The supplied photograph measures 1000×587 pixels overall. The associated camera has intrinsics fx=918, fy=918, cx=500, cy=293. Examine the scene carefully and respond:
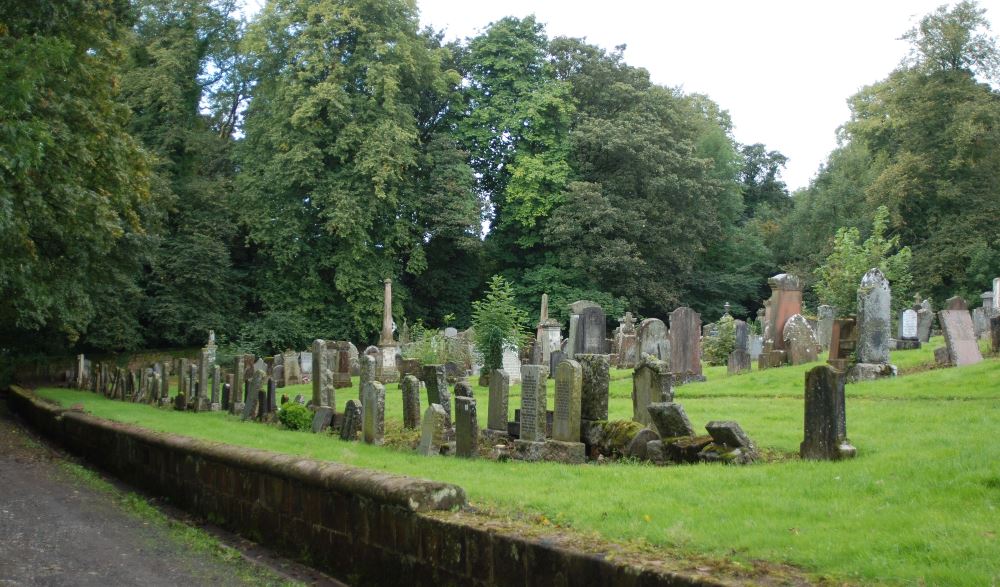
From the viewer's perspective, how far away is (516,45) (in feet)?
140

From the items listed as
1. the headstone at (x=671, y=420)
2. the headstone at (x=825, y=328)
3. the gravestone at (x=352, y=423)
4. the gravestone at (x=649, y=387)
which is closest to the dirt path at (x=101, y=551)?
the gravestone at (x=352, y=423)

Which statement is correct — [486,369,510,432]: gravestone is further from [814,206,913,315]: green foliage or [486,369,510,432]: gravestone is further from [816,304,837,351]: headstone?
[816,304,837,351]: headstone

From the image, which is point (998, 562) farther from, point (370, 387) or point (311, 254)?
point (311, 254)

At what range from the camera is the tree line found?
3775cm

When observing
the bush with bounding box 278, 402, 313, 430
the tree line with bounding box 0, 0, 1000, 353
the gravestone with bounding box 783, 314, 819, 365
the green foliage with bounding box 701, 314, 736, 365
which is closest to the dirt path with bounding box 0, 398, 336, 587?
the bush with bounding box 278, 402, 313, 430

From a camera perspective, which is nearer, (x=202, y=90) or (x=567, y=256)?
(x=567, y=256)

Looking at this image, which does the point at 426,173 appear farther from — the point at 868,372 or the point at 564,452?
the point at 564,452

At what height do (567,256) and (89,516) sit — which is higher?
(567,256)

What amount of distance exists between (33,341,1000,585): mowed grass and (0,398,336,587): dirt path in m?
1.92

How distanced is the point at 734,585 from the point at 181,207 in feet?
126


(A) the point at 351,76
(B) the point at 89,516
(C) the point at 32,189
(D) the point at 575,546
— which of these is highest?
(A) the point at 351,76

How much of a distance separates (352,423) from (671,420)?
539 cm

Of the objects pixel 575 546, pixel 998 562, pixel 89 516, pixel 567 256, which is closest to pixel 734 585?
pixel 575 546

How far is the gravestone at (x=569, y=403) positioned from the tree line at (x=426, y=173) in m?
26.8
